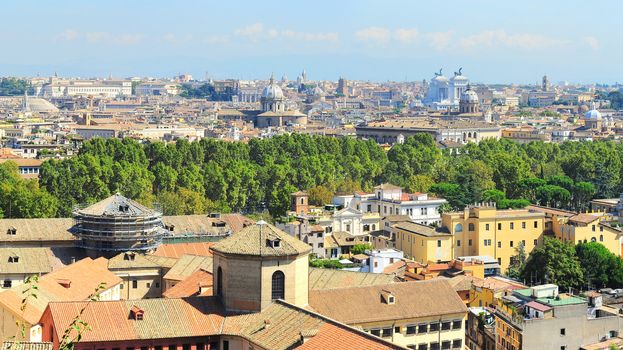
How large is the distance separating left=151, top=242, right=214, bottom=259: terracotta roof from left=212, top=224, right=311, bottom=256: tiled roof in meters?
15.0

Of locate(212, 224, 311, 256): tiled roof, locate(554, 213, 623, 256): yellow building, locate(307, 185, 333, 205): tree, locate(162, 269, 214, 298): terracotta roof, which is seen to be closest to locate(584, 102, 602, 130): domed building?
locate(307, 185, 333, 205): tree

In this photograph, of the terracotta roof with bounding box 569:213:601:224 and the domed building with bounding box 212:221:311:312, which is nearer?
the domed building with bounding box 212:221:311:312

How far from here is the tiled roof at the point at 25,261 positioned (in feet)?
129

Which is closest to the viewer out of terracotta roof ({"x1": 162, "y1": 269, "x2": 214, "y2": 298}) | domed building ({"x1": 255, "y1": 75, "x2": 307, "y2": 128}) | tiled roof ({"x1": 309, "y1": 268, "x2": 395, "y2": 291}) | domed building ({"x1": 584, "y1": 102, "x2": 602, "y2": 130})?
terracotta roof ({"x1": 162, "y1": 269, "x2": 214, "y2": 298})

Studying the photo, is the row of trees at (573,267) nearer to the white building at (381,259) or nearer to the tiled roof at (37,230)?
the white building at (381,259)

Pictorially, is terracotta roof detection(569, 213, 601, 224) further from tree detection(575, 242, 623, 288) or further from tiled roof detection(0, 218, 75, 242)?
tiled roof detection(0, 218, 75, 242)

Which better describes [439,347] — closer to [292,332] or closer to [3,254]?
Answer: [292,332]

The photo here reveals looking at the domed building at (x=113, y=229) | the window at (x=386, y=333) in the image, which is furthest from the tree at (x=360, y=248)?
the window at (x=386, y=333)

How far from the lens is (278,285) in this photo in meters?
28.0

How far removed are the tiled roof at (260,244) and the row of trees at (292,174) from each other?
28.1 meters

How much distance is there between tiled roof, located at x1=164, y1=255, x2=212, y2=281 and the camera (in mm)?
37875

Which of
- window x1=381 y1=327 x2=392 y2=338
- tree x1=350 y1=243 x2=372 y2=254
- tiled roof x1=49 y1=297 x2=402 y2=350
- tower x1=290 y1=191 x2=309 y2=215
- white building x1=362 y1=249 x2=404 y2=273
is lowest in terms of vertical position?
tree x1=350 y1=243 x2=372 y2=254

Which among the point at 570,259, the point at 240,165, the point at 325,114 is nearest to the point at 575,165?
the point at 240,165

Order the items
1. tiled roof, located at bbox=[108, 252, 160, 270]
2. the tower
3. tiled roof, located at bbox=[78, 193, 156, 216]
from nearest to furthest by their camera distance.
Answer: tiled roof, located at bbox=[108, 252, 160, 270] < tiled roof, located at bbox=[78, 193, 156, 216] < the tower
